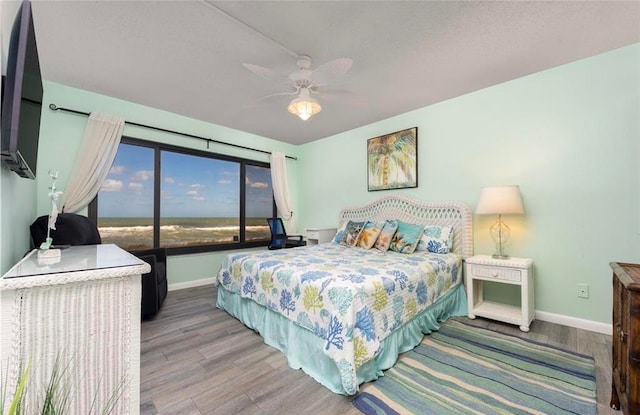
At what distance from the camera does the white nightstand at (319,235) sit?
4.37 m

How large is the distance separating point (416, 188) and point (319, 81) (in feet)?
7.08

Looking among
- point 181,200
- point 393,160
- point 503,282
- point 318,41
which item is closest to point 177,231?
point 181,200

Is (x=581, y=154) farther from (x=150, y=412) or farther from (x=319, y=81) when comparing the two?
(x=150, y=412)

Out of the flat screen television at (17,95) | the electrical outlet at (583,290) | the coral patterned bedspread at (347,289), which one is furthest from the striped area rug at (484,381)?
the flat screen television at (17,95)

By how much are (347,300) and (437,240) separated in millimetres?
1898

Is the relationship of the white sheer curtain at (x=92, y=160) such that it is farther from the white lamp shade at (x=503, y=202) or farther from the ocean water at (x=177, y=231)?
the white lamp shade at (x=503, y=202)

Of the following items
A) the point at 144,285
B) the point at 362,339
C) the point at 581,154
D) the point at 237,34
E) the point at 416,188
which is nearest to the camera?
the point at 362,339

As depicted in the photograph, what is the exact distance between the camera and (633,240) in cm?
227

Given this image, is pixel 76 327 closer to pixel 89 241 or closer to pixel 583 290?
pixel 89 241

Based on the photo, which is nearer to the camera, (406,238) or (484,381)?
(484,381)

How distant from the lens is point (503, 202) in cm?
260

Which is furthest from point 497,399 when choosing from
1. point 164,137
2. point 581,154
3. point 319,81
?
point 164,137

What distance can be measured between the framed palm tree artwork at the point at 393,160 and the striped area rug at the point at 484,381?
2.22m

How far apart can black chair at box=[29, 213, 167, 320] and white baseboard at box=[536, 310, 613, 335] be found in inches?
158
